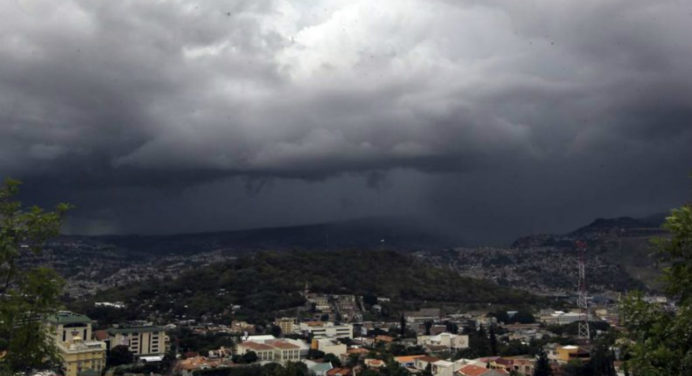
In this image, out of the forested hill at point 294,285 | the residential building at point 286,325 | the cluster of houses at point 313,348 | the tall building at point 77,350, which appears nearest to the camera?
the tall building at point 77,350

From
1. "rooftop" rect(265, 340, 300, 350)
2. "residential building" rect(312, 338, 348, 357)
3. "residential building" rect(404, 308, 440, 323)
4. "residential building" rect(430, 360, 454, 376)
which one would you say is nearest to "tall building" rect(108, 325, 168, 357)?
"rooftop" rect(265, 340, 300, 350)

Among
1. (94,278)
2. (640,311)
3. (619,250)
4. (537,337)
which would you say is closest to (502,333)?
(537,337)

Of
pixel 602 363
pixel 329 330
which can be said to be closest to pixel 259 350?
pixel 329 330

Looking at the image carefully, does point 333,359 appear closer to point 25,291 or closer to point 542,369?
point 542,369

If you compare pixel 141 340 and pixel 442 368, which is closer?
pixel 442 368

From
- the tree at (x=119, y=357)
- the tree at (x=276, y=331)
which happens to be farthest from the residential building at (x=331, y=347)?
the tree at (x=119, y=357)

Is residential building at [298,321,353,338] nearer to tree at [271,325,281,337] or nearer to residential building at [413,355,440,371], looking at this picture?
tree at [271,325,281,337]

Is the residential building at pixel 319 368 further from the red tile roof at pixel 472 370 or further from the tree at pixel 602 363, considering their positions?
the tree at pixel 602 363
